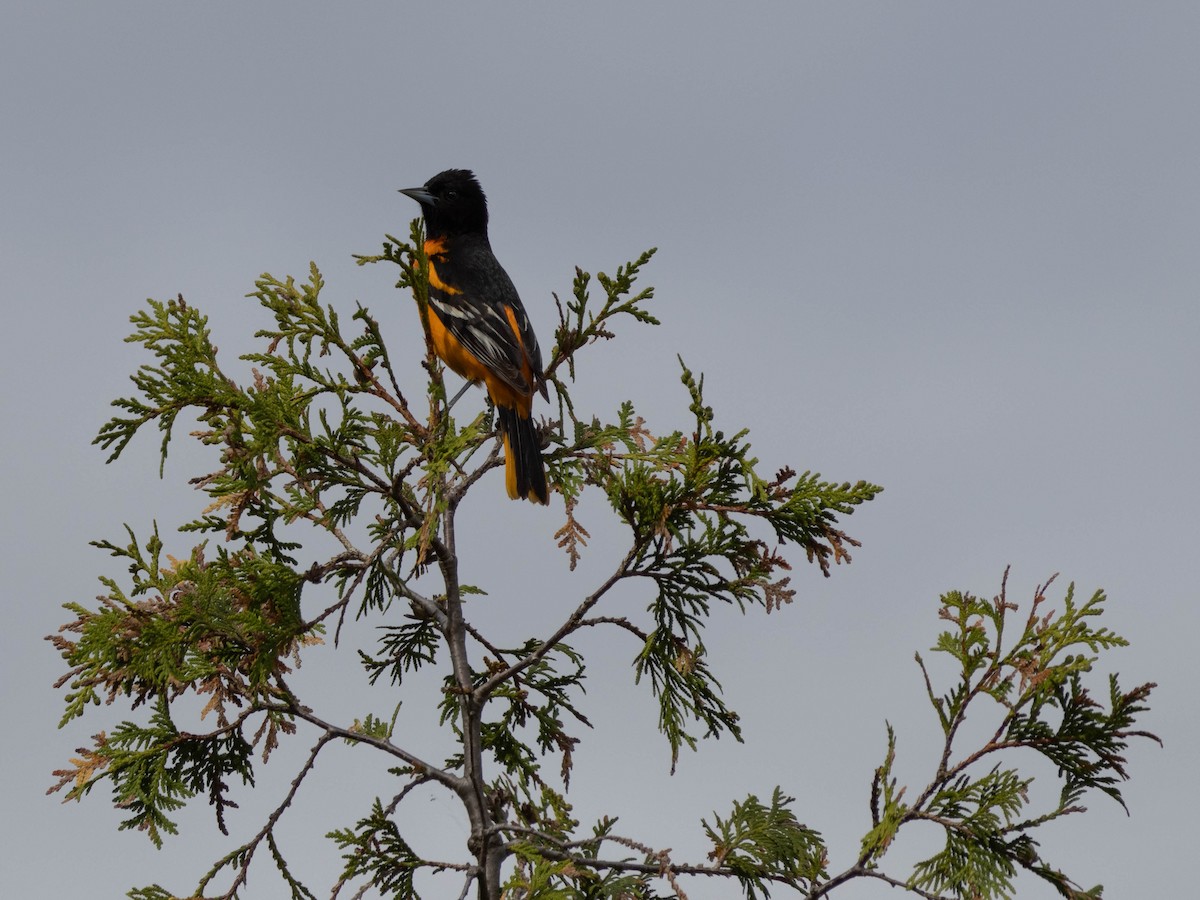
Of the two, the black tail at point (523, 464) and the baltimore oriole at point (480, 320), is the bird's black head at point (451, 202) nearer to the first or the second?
the baltimore oriole at point (480, 320)

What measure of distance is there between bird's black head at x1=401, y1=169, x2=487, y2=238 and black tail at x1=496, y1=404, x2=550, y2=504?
2.81 meters

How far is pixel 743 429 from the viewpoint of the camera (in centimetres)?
466

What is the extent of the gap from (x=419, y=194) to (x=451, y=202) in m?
0.23

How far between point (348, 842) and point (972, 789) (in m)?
2.56

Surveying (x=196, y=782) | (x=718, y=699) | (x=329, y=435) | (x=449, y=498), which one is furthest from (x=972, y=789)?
(x=196, y=782)

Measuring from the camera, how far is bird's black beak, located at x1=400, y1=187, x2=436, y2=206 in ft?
27.6

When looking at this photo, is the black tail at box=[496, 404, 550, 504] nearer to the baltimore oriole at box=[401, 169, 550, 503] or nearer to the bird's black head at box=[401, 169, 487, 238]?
the baltimore oriole at box=[401, 169, 550, 503]

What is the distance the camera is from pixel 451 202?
8.45 m

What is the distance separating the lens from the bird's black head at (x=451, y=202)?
331 inches

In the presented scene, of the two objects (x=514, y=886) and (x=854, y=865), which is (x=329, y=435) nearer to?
(x=514, y=886)

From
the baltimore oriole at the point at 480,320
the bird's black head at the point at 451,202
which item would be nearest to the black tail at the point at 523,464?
the baltimore oriole at the point at 480,320

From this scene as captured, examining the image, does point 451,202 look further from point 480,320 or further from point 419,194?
point 480,320

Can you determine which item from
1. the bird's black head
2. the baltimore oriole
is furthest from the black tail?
the bird's black head

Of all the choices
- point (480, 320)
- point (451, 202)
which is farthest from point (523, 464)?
point (451, 202)
